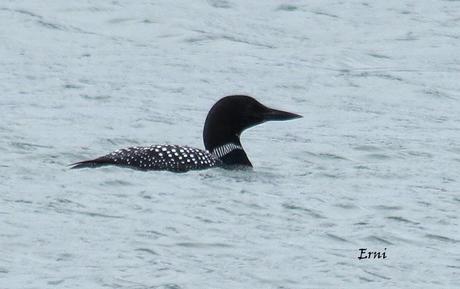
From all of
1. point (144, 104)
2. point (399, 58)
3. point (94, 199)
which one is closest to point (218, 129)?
point (94, 199)

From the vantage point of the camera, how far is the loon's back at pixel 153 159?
10.7 metres

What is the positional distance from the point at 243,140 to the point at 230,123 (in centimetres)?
129

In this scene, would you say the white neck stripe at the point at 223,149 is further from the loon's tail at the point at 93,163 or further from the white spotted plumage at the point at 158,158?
the loon's tail at the point at 93,163

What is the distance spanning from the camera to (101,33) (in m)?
17.0

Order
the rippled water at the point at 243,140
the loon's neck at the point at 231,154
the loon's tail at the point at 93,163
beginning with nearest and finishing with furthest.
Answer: the rippled water at the point at 243,140 → the loon's tail at the point at 93,163 → the loon's neck at the point at 231,154

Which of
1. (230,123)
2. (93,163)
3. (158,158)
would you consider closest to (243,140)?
(230,123)

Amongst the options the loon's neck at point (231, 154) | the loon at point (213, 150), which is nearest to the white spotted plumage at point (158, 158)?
the loon at point (213, 150)

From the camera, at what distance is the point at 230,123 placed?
38.1 ft

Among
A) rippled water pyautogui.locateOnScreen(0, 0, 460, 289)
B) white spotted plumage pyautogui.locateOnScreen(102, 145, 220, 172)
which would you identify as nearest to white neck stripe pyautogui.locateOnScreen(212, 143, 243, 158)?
rippled water pyautogui.locateOnScreen(0, 0, 460, 289)

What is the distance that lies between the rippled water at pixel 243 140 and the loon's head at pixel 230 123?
0.58 feet

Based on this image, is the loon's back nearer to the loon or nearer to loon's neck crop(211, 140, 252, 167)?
the loon

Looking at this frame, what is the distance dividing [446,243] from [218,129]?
7.79 ft

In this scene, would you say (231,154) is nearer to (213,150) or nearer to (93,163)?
(213,150)

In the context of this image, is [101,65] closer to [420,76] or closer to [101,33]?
[101,33]
